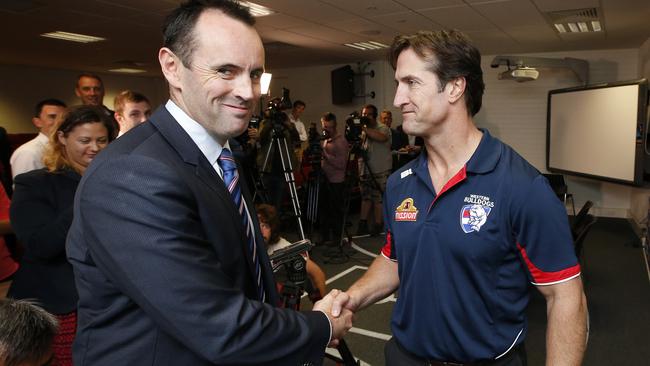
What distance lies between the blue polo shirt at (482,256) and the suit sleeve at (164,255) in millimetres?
586

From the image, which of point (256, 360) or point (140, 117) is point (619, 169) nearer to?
point (140, 117)

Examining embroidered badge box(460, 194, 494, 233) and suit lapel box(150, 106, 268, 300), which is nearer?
suit lapel box(150, 106, 268, 300)

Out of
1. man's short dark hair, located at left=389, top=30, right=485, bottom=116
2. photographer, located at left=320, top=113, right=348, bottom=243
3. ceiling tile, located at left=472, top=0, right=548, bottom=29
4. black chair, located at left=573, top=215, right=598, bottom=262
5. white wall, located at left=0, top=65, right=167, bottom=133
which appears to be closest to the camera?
man's short dark hair, located at left=389, top=30, right=485, bottom=116

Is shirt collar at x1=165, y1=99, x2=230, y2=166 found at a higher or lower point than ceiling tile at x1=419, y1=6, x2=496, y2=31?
lower

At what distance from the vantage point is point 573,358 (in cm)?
105

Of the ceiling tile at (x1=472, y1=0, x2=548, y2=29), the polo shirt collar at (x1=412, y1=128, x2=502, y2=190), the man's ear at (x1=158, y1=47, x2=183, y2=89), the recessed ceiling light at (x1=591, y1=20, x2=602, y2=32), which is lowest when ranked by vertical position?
the polo shirt collar at (x1=412, y1=128, x2=502, y2=190)

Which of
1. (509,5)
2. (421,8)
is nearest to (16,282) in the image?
(421,8)

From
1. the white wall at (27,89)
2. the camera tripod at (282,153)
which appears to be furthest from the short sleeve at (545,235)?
the white wall at (27,89)

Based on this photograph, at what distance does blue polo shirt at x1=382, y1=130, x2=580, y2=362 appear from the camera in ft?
3.50

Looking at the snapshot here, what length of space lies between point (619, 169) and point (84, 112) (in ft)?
20.7

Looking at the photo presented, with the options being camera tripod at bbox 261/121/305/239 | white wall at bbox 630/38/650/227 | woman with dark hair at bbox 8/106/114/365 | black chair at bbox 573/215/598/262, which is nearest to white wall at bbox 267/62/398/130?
white wall at bbox 630/38/650/227

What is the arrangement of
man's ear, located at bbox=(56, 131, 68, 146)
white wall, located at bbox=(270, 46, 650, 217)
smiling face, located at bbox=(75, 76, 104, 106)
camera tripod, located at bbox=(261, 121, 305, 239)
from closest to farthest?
1. man's ear, located at bbox=(56, 131, 68, 146)
2. smiling face, located at bbox=(75, 76, 104, 106)
3. camera tripod, located at bbox=(261, 121, 305, 239)
4. white wall, located at bbox=(270, 46, 650, 217)

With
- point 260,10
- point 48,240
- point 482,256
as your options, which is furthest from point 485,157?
point 260,10

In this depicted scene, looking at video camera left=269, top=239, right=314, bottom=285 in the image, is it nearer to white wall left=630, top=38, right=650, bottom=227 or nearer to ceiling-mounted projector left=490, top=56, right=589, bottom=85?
white wall left=630, top=38, right=650, bottom=227
